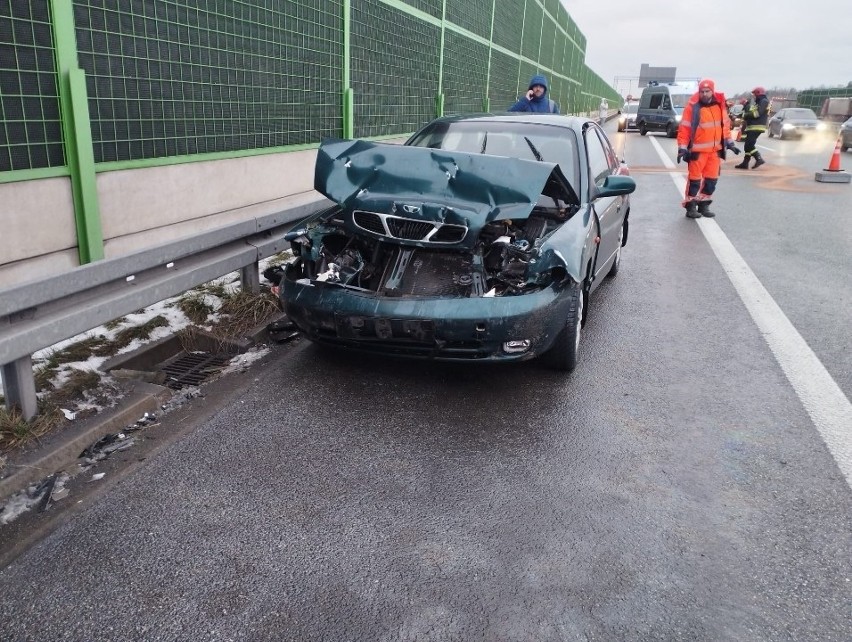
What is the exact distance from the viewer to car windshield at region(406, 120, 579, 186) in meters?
5.39

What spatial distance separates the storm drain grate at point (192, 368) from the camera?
4441 millimetres

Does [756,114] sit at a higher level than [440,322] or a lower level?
higher

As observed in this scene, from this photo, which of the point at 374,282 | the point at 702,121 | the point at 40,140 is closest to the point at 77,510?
the point at 374,282

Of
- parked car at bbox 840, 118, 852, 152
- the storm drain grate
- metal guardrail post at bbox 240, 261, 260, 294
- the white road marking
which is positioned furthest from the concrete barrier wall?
parked car at bbox 840, 118, 852, 152

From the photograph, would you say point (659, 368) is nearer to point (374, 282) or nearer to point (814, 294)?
point (374, 282)

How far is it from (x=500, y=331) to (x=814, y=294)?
4.09 meters

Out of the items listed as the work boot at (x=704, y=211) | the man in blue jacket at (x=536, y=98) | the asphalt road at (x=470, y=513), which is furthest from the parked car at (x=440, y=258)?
the work boot at (x=704, y=211)

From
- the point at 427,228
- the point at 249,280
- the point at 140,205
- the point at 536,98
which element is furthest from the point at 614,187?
the point at 536,98

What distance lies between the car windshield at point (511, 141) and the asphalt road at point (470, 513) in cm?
146

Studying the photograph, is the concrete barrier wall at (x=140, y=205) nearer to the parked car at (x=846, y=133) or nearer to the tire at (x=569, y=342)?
the tire at (x=569, y=342)

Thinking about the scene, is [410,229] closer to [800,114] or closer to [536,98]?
[536,98]

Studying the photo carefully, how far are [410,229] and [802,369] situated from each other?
2764 mm

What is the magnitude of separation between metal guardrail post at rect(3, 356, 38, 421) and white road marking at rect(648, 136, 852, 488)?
3.92 m

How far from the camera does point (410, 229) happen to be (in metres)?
4.27
